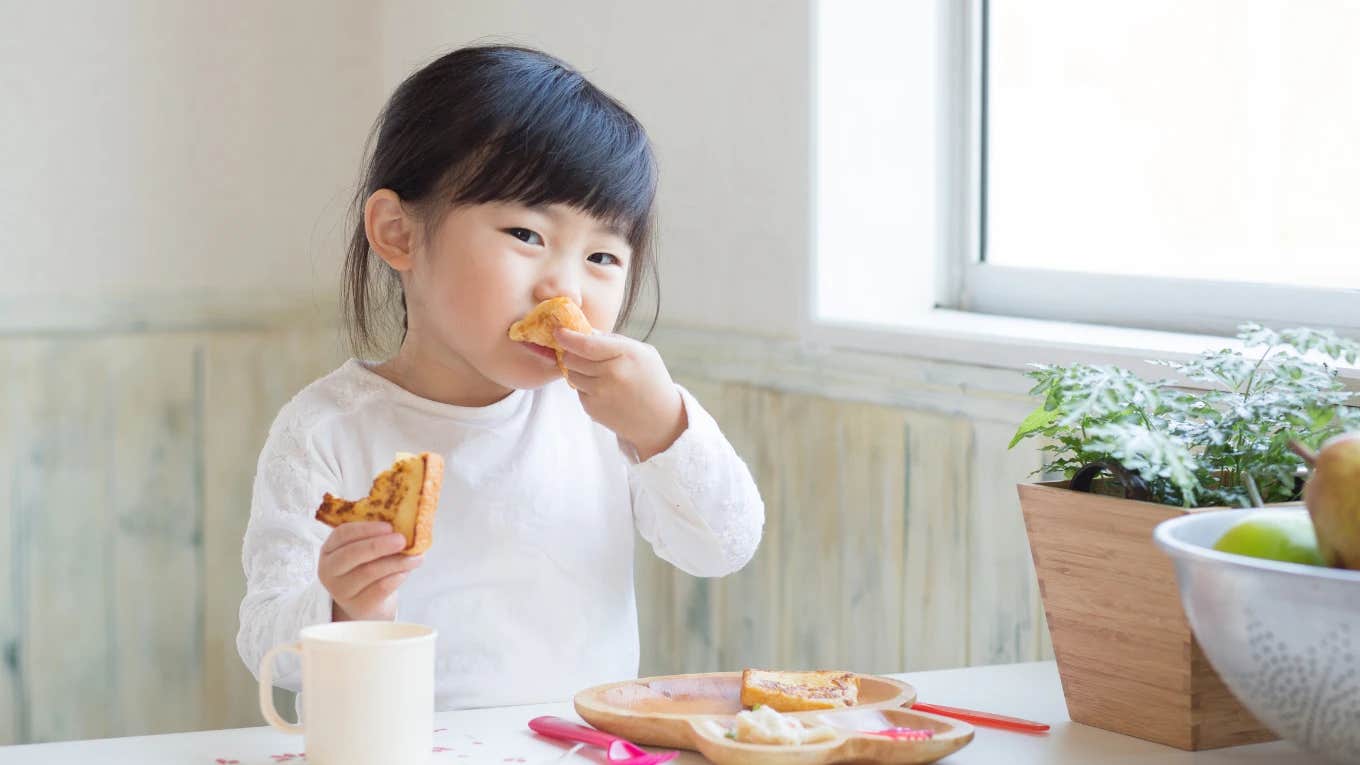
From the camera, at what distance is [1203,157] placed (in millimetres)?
1569

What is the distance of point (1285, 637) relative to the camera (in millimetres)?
813

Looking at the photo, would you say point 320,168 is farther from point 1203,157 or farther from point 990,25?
point 1203,157

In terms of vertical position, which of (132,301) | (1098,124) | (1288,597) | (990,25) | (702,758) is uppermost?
(990,25)

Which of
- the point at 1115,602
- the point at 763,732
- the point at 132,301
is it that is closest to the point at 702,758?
the point at 763,732

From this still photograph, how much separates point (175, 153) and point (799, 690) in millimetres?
1809

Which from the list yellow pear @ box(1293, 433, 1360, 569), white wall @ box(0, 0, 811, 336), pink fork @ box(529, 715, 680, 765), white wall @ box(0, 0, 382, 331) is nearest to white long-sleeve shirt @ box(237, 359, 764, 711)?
pink fork @ box(529, 715, 680, 765)

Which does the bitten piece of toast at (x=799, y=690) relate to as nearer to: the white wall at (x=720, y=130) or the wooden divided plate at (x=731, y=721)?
the wooden divided plate at (x=731, y=721)

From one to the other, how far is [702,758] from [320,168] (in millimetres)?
1906

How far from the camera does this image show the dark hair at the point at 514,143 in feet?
4.40

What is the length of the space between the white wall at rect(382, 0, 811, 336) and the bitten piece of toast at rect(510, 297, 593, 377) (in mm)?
554

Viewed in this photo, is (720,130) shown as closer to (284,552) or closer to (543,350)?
(543,350)

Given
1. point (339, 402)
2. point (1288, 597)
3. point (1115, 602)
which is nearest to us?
point (1288, 597)

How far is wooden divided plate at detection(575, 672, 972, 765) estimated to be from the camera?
2.96 ft

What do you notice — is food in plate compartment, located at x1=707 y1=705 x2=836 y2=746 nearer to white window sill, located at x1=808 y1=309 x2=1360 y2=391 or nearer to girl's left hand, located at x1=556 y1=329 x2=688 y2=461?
girl's left hand, located at x1=556 y1=329 x2=688 y2=461
